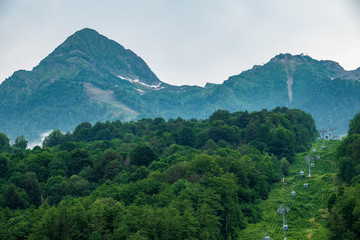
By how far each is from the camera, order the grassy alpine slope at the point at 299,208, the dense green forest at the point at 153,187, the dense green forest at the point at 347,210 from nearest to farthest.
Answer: the dense green forest at the point at 347,210 → the dense green forest at the point at 153,187 → the grassy alpine slope at the point at 299,208

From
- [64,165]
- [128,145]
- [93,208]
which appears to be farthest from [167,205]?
[128,145]

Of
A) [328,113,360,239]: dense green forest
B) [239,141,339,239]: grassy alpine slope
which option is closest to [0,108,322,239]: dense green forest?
[328,113,360,239]: dense green forest

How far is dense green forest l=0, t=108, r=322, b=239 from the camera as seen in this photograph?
6041cm

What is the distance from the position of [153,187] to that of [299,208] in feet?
91.8

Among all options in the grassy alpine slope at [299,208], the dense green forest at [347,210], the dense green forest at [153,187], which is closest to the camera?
the dense green forest at [347,210]

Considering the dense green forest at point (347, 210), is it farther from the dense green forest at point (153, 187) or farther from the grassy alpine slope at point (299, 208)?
the grassy alpine slope at point (299, 208)

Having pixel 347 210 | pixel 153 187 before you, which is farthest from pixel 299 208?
pixel 153 187

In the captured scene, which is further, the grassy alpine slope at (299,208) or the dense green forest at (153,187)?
the grassy alpine slope at (299,208)

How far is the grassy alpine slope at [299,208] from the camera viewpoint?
69.2 meters

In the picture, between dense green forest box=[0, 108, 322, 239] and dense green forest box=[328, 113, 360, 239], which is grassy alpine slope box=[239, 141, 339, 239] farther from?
dense green forest box=[328, 113, 360, 239]

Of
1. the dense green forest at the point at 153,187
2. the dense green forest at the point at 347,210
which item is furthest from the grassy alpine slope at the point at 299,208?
the dense green forest at the point at 347,210

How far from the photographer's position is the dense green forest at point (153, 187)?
60406 mm

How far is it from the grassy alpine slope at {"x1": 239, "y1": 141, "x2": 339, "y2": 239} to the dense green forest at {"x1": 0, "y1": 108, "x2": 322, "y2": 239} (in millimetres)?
2667

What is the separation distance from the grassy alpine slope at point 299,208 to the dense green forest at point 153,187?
2.67m
